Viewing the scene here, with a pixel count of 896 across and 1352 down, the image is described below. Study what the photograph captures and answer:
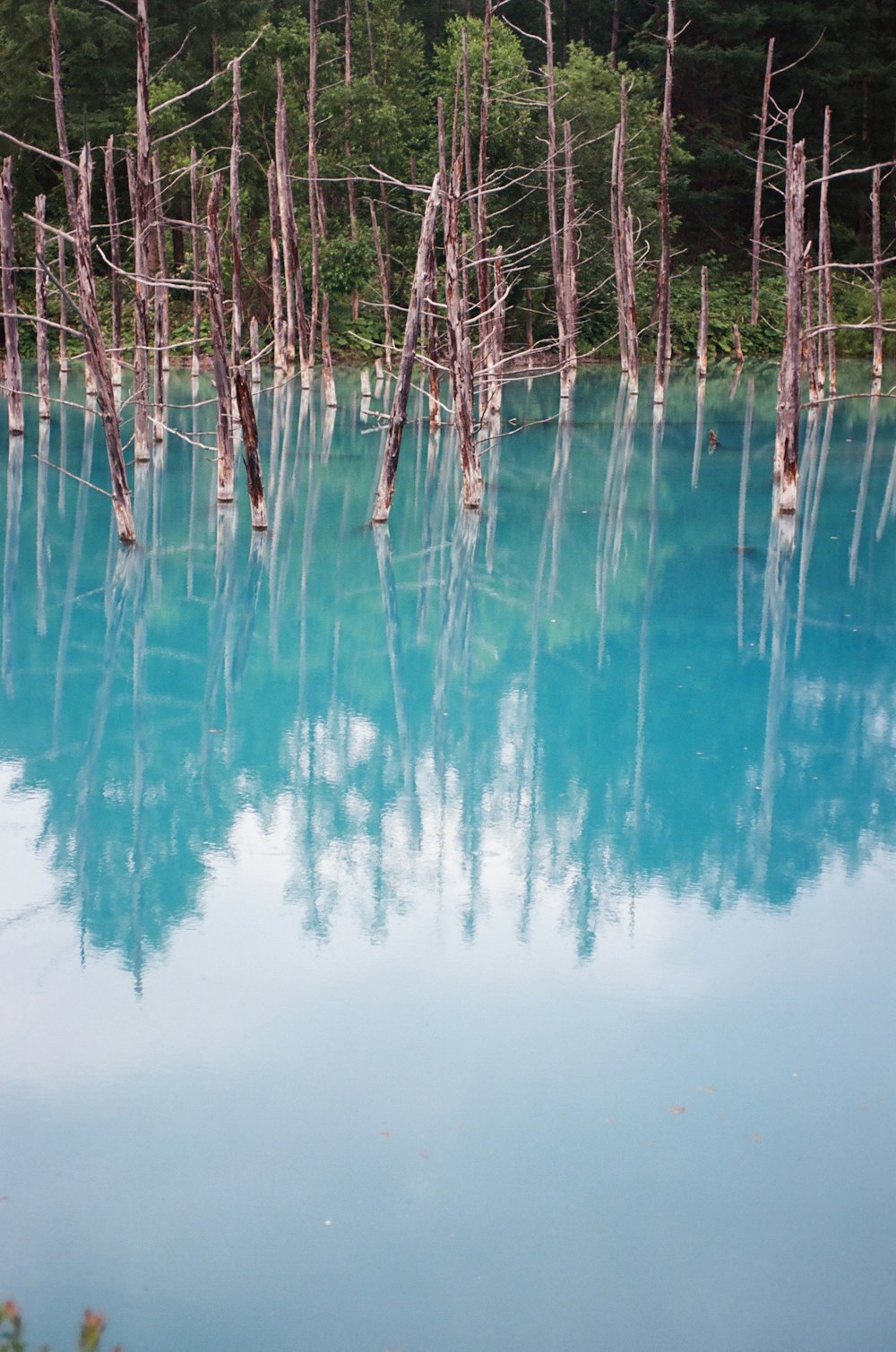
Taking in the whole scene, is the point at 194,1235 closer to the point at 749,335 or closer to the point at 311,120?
the point at 311,120

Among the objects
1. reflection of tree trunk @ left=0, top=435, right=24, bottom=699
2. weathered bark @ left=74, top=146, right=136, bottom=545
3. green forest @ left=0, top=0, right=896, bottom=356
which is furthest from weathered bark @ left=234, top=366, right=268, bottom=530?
green forest @ left=0, top=0, right=896, bottom=356

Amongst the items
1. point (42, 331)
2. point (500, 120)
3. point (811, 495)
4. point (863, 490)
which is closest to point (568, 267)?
point (500, 120)

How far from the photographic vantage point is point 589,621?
1215 cm

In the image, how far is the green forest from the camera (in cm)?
3559

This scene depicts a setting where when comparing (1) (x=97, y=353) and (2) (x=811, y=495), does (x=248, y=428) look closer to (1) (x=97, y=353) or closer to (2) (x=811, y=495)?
(1) (x=97, y=353)

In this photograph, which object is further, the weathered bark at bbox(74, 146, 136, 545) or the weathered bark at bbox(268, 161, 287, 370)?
the weathered bark at bbox(268, 161, 287, 370)

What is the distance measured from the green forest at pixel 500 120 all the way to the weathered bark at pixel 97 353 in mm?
18762

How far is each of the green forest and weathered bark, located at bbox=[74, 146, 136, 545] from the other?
18.8 m

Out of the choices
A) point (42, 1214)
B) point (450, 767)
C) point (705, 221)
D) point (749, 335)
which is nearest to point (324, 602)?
point (450, 767)

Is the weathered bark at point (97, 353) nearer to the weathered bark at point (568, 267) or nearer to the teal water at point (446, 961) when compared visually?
the teal water at point (446, 961)

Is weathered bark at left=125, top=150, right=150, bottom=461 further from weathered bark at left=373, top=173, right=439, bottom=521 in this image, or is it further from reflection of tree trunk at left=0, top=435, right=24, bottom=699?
weathered bark at left=373, top=173, right=439, bottom=521

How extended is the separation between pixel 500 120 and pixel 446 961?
32.8 m

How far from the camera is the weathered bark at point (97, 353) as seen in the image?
1265 centimetres

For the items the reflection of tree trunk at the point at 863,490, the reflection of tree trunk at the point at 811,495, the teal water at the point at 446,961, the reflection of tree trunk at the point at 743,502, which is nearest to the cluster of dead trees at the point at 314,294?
the reflection of tree trunk at the point at 811,495
